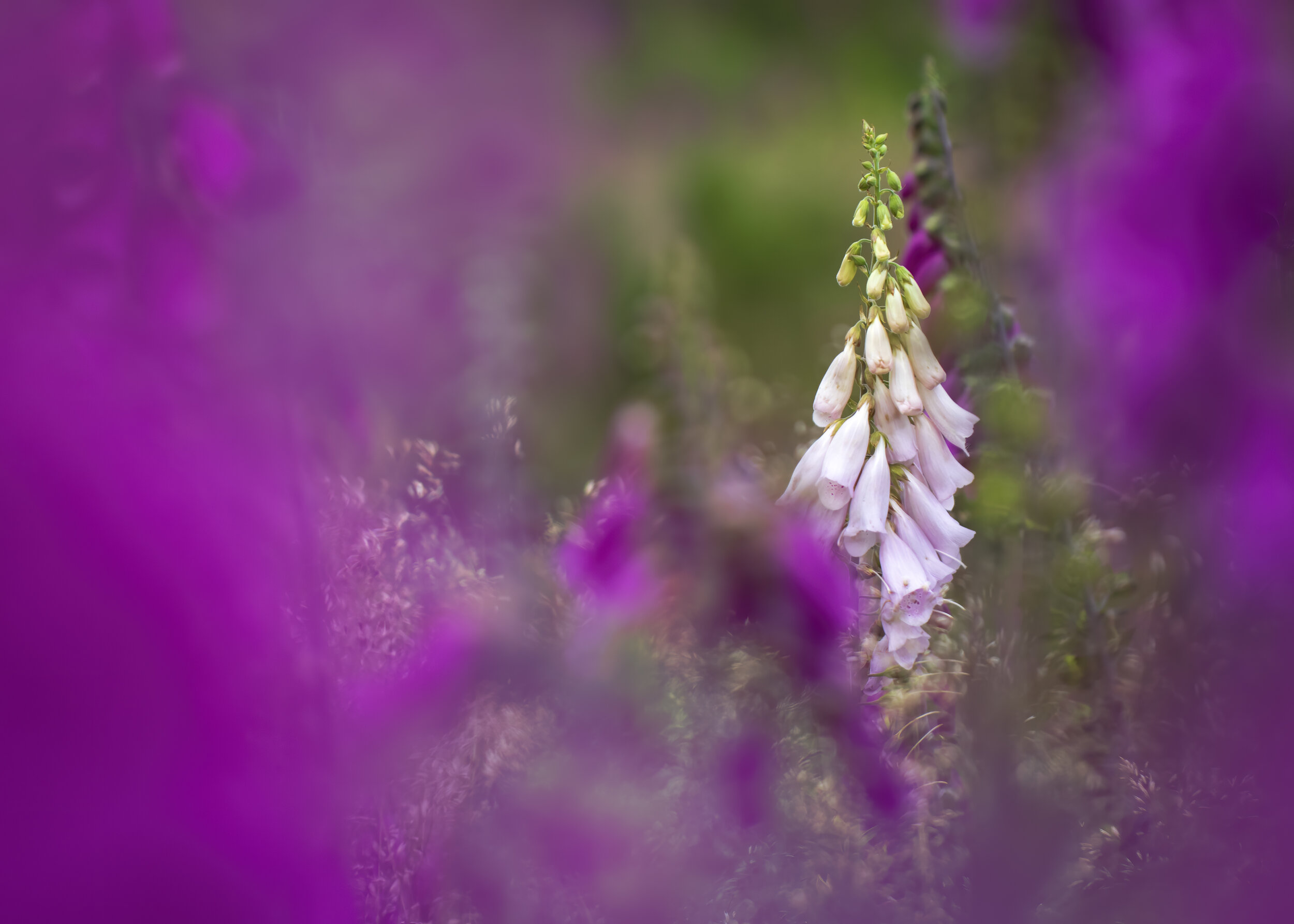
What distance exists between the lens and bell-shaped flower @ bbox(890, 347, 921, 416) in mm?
260

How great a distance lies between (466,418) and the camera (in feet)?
1.53

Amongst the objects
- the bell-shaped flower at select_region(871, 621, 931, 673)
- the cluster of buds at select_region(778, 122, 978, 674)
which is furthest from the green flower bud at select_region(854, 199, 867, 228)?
the bell-shaped flower at select_region(871, 621, 931, 673)

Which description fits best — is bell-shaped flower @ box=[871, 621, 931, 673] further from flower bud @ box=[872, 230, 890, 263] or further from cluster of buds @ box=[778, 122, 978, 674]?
flower bud @ box=[872, 230, 890, 263]

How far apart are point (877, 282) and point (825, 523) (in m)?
0.07

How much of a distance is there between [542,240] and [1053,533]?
0.89 metres

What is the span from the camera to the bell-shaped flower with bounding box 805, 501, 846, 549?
0.92 feet

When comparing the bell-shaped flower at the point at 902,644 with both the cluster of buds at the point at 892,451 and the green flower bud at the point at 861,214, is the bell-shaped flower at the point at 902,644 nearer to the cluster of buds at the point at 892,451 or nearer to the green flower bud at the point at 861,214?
the cluster of buds at the point at 892,451

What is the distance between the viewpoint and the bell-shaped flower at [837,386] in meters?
0.27

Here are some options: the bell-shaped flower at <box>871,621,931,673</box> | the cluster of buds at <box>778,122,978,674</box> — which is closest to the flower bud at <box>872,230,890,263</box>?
the cluster of buds at <box>778,122,978,674</box>

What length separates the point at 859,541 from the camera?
272 millimetres

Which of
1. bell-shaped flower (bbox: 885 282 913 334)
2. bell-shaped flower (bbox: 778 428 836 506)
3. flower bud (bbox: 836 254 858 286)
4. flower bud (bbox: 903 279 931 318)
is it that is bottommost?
bell-shaped flower (bbox: 778 428 836 506)

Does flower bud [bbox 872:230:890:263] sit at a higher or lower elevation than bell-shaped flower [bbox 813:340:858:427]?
higher

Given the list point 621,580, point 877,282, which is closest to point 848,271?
point 877,282

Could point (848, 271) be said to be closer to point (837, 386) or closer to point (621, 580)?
point (837, 386)
